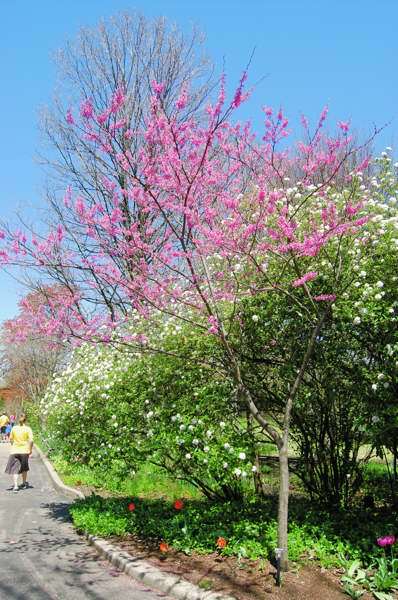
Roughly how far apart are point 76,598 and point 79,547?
6.84 feet

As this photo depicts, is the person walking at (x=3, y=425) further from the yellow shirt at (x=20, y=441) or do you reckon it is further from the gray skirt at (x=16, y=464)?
the gray skirt at (x=16, y=464)

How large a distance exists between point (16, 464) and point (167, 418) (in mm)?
6843

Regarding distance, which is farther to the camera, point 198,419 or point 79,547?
point 79,547

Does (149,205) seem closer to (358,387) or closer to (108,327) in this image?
(108,327)

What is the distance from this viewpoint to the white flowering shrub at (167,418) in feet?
19.9

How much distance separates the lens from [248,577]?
5.02 meters

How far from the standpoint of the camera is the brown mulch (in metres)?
4.58

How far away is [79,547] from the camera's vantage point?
6.91m

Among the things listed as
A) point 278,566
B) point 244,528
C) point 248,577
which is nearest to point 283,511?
point 278,566

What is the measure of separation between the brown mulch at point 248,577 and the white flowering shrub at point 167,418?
0.86 metres

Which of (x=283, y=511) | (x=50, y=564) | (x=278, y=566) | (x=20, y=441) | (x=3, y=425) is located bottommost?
(x=50, y=564)

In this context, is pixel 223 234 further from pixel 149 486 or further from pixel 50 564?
pixel 149 486

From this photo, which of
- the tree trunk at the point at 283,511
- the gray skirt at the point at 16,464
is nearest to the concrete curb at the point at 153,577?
the tree trunk at the point at 283,511

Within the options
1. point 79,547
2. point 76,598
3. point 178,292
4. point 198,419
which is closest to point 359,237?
point 178,292
